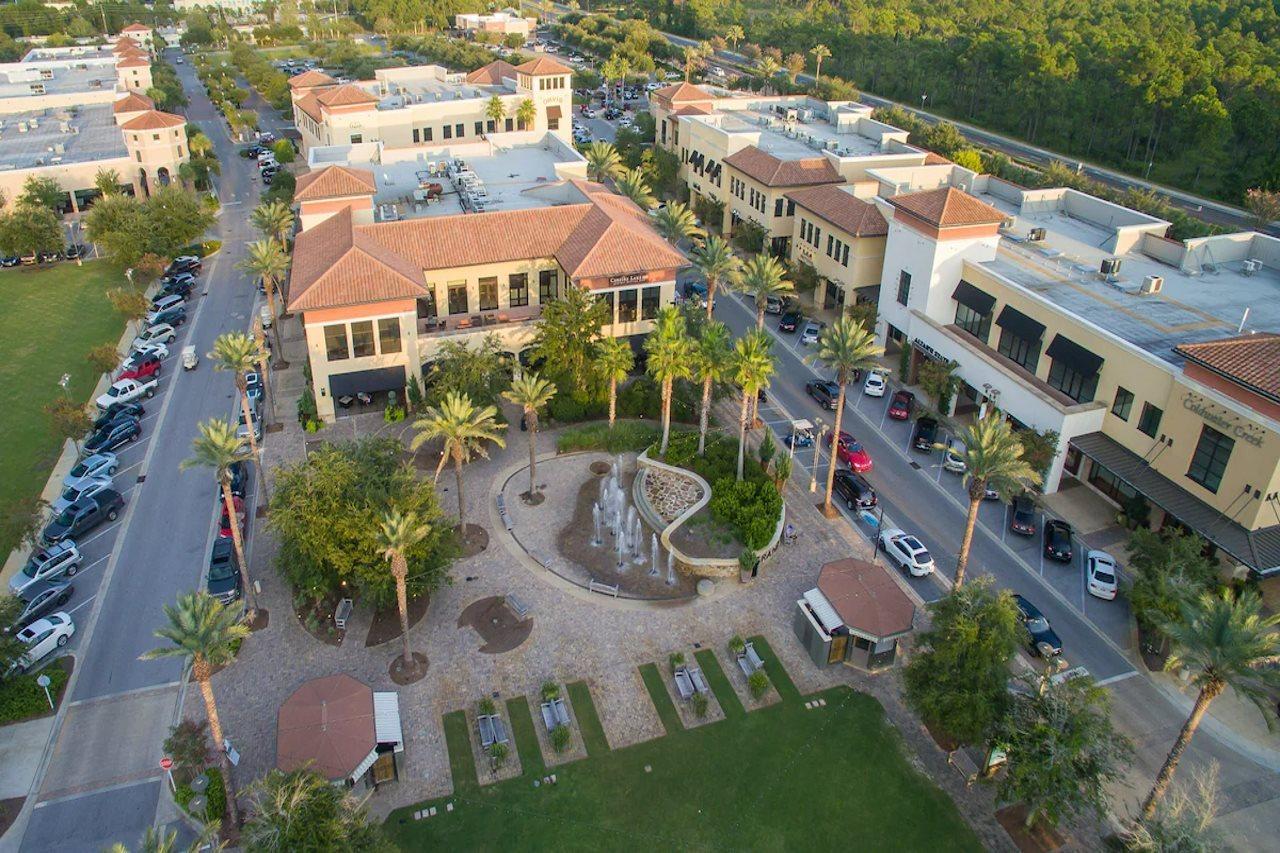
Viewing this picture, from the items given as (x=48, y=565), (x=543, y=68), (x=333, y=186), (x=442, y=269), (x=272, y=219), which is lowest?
(x=48, y=565)

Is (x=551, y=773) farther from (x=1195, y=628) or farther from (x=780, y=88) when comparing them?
(x=780, y=88)

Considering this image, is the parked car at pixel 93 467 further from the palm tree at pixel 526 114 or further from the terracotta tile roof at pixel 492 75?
the terracotta tile roof at pixel 492 75

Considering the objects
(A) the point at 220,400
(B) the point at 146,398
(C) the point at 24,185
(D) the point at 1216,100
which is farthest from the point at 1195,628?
(C) the point at 24,185

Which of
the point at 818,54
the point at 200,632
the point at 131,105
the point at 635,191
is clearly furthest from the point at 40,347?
the point at 818,54

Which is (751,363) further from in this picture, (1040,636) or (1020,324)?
(1020,324)

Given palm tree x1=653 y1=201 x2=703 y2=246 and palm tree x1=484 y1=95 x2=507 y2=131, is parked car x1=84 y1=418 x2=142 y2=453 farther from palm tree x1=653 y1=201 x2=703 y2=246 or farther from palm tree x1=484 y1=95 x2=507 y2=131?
palm tree x1=484 y1=95 x2=507 y2=131
